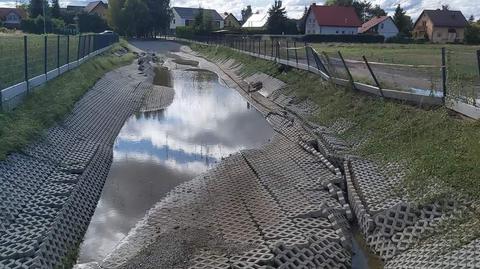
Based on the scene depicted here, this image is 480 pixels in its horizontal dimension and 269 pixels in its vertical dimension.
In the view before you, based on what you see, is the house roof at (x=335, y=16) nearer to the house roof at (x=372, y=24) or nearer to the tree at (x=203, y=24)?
the house roof at (x=372, y=24)

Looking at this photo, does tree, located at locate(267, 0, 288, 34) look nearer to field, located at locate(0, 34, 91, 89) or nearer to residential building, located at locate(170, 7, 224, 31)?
residential building, located at locate(170, 7, 224, 31)

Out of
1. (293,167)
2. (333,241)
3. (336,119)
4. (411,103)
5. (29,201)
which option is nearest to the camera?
(333,241)

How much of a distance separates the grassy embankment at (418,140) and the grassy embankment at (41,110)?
29.8 ft

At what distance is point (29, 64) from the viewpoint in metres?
18.7

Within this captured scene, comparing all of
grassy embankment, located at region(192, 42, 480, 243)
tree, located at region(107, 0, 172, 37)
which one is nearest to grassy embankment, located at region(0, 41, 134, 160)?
grassy embankment, located at region(192, 42, 480, 243)

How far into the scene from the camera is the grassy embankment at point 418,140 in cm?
1021

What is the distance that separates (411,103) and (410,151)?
344 cm

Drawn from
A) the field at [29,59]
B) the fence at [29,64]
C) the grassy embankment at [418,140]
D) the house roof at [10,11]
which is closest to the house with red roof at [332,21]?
the house roof at [10,11]

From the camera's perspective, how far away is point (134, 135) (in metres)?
19.9

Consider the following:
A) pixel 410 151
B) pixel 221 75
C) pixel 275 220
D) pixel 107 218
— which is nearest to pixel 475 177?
pixel 410 151

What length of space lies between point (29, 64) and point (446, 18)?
284 ft

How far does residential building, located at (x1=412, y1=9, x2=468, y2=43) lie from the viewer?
3489 inches

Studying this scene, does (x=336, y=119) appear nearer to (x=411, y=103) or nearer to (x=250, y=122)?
(x=411, y=103)

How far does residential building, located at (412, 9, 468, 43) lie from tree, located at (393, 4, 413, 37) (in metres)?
Result: 2.58
